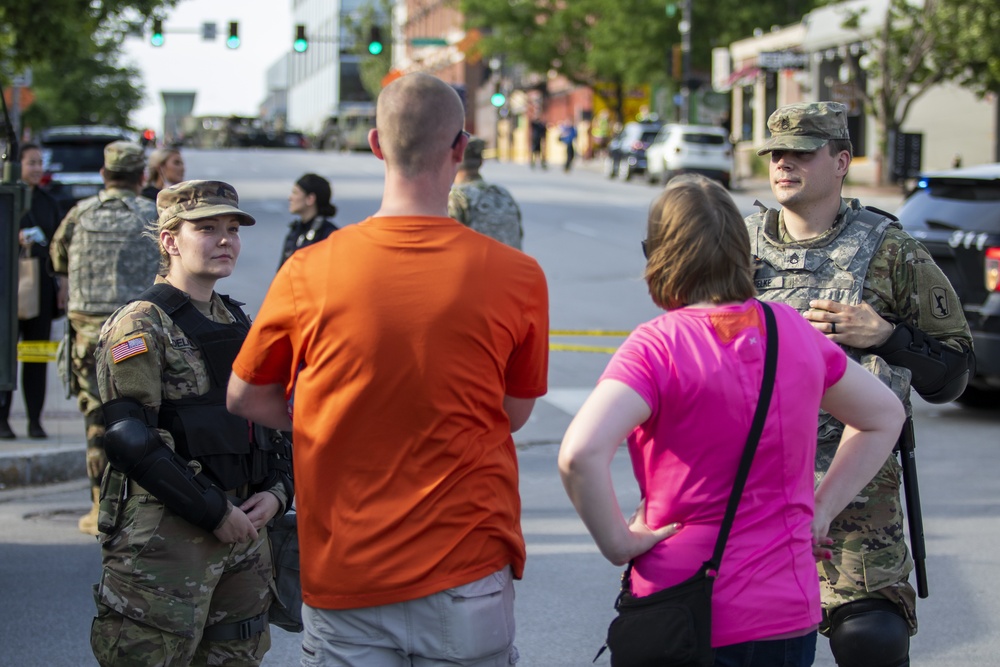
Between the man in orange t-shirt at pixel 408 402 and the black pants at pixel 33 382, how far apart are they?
20.8ft

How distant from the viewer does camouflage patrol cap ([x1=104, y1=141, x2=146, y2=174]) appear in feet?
23.2

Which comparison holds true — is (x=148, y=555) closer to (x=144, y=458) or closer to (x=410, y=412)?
(x=144, y=458)

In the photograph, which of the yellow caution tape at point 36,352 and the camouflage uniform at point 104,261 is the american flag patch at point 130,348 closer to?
the camouflage uniform at point 104,261

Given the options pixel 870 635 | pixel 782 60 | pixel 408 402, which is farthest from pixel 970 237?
pixel 782 60

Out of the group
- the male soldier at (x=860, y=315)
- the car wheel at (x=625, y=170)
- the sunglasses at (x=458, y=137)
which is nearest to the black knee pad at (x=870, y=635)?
the male soldier at (x=860, y=315)

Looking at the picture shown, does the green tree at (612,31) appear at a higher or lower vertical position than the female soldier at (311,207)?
higher

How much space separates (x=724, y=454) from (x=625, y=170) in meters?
39.7

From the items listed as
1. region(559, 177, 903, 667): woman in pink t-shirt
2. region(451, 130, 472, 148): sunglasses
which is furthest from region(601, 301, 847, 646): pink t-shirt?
region(451, 130, 472, 148): sunglasses

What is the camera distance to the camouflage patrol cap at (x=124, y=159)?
7066mm

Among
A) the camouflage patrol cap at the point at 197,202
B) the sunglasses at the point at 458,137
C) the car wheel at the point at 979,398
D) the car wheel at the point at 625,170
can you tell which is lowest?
the car wheel at the point at 979,398

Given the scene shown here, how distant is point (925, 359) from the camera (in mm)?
3926

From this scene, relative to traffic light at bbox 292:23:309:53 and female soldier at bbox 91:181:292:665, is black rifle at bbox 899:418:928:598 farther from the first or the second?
traffic light at bbox 292:23:309:53

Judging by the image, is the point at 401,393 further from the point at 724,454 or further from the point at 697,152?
the point at 697,152

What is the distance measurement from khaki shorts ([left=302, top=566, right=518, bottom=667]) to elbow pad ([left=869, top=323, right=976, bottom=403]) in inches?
64.0
